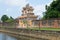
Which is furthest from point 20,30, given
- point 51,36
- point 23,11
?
point 23,11

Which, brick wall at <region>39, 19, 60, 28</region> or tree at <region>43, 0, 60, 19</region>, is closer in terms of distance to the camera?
brick wall at <region>39, 19, 60, 28</region>

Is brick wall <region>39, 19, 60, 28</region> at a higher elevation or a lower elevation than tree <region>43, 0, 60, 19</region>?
lower

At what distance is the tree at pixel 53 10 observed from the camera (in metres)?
67.1

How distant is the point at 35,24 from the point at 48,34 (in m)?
33.4

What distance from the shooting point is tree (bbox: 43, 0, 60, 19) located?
67125 mm

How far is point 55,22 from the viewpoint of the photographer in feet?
188

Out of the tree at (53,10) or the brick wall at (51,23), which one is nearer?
the brick wall at (51,23)

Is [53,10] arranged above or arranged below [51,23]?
above

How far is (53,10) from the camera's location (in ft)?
226

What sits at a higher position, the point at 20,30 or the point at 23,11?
the point at 23,11

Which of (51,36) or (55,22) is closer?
(51,36)

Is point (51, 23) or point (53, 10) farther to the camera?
point (53, 10)

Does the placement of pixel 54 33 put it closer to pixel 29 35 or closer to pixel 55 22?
pixel 29 35

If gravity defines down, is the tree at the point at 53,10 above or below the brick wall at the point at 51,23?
above
